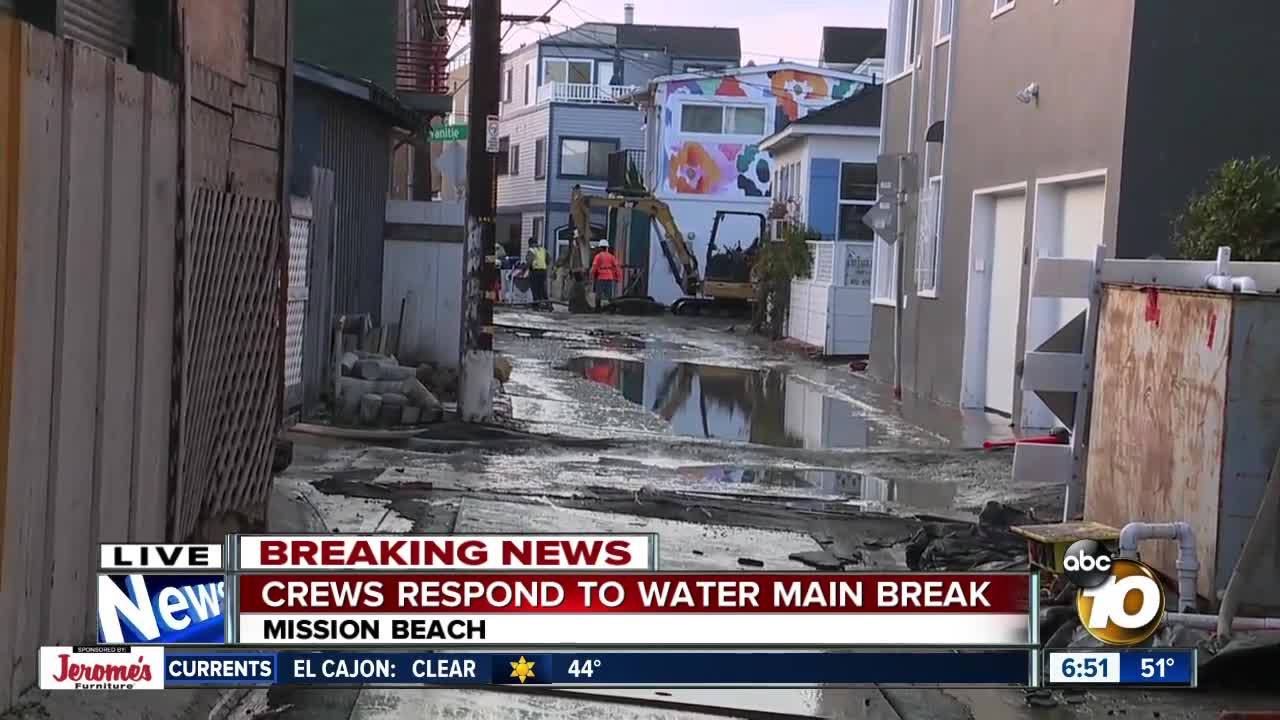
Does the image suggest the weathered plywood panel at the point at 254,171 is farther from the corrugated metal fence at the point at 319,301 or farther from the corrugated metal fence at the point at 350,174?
the corrugated metal fence at the point at 319,301

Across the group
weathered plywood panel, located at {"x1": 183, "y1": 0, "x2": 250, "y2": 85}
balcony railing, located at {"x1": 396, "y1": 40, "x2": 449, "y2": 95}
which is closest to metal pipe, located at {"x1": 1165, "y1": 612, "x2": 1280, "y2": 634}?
weathered plywood panel, located at {"x1": 183, "y1": 0, "x2": 250, "y2": 85}

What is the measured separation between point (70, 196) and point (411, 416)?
865 centimetres

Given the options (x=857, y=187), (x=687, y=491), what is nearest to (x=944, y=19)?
(x=687, y=491)

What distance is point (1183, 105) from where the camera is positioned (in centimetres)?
1331

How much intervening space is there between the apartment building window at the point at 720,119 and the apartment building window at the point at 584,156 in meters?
8.83

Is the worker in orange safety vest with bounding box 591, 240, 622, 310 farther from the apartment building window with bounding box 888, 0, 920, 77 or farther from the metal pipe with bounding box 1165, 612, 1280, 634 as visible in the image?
the metal pipe with bounding box 1165, 612, 1280, 634

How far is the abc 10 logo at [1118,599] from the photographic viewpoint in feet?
20.2

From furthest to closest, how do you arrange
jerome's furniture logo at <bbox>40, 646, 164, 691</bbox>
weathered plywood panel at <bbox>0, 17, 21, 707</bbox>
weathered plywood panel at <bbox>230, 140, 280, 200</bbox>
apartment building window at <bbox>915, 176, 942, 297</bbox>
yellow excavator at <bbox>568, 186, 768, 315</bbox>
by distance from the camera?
1. yellow excavator at <bbox>568, 186, 768, 315</bbox>
2. apartment building window at <bbox>915, 176, 942, 297</bbox>
3. weathered plywood panel at <bbox>230, 140, 280, 200</bbox>
4. jerome's furniture logo at <bbox>40, 646, 164, 691</bbox>
5. weathered plywood panel at <bbox>0, 17, 21, 707</bbox>

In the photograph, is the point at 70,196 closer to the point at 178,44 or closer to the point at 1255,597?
the point at 178,44

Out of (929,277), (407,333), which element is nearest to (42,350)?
(407,333)

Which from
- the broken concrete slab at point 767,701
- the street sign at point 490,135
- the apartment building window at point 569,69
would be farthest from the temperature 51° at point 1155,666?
the apartment building window at point 569,69

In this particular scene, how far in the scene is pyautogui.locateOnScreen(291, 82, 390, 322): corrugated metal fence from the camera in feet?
49.8

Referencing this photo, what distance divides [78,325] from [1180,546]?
4310mm

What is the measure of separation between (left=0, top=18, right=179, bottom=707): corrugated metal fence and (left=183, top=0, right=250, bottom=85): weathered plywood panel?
2.35 feet
